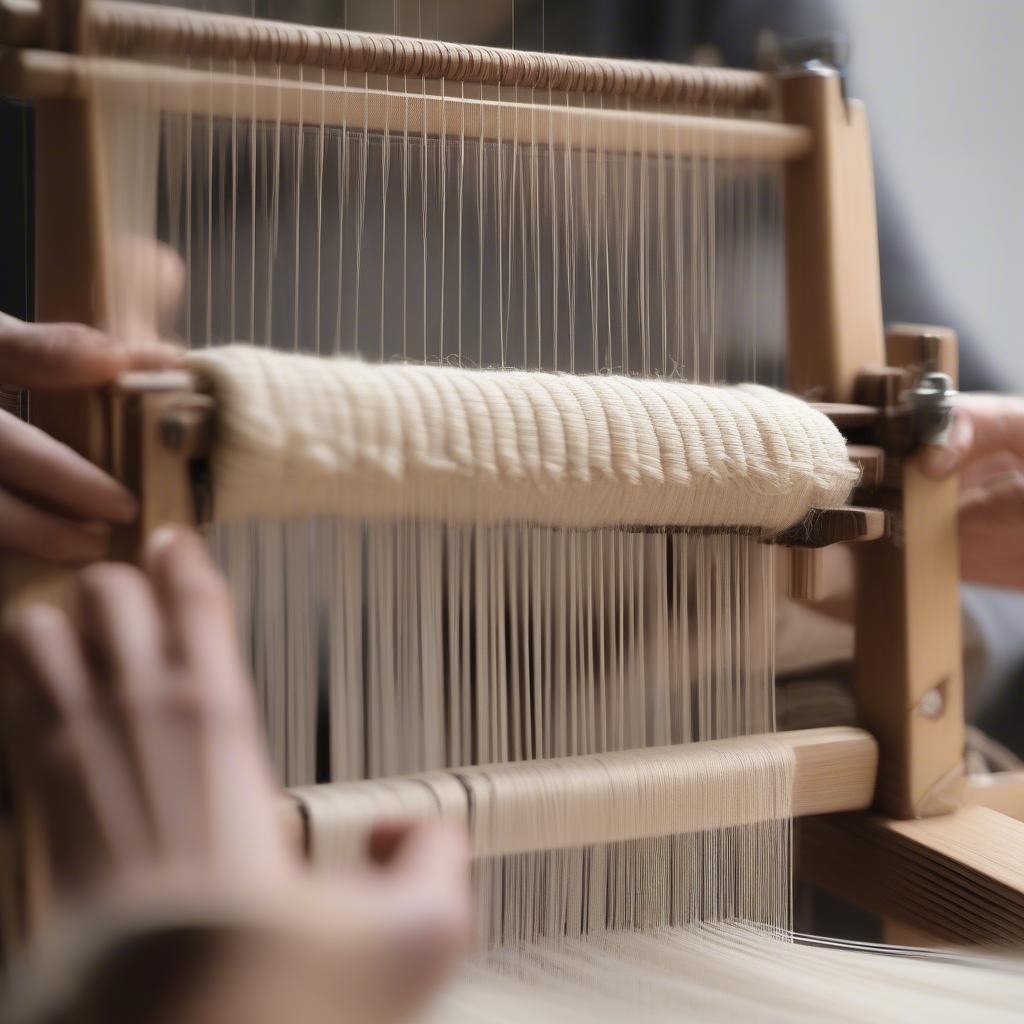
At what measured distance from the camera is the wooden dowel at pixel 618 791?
54 cm

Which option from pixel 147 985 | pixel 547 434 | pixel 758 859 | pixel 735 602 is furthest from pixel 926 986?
pixel 147 985

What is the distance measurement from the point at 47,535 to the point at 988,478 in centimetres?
67

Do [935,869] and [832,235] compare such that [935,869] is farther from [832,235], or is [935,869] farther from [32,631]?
[32,631]

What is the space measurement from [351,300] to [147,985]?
48cm

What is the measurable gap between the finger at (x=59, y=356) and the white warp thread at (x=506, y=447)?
1.7 inches

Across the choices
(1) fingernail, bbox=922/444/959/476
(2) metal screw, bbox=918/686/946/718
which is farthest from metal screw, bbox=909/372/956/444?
(2) metal screw, bbox=918/686/946/718

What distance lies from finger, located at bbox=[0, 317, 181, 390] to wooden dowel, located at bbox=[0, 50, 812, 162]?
119 mm

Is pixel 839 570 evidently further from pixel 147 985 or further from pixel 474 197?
pixel 147 985

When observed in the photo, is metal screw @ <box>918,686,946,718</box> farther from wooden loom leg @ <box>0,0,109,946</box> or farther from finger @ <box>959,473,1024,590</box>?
wooden loom leg @ <box>0,0,109,946</box>

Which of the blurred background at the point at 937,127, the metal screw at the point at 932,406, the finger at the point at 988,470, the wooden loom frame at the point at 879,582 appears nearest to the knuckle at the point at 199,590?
the wooden loom frame at the point at 879,582

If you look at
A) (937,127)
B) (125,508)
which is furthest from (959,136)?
(125,508)

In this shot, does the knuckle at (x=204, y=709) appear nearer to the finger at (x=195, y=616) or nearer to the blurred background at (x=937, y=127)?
the finger at (x=195, y=616)

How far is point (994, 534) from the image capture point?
2.75ft

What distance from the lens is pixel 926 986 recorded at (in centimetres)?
55
